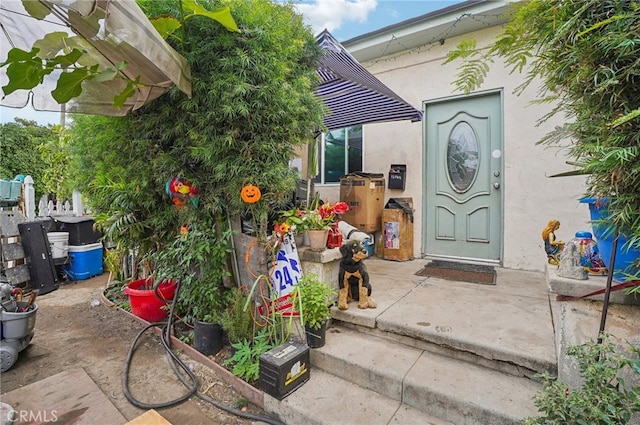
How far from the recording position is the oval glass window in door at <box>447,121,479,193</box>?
3.87 meters

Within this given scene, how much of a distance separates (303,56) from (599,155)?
6.99ft

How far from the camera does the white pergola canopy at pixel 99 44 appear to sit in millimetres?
1482

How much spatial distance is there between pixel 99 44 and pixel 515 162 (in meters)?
4.04

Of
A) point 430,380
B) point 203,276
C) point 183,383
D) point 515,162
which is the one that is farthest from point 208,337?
point 515,162

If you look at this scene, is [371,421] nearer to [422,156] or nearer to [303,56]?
[303,56]

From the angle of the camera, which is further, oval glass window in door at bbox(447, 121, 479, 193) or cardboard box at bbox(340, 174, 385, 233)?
cardboard box at bbox(340, 174, 385, 233)

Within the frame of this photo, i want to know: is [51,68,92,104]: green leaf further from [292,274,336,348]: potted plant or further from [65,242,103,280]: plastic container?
[65,242,103,280]: plastic container

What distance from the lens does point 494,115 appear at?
3707 mm

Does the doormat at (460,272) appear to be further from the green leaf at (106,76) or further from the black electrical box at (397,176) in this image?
the green leaf at (106,76)

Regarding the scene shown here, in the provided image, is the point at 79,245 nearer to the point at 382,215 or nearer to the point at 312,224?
the point at 312,224

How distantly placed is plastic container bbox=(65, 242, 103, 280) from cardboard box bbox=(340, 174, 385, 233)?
415cm

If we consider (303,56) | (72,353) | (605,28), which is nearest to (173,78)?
(303,56)

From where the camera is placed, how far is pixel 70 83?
1749mm

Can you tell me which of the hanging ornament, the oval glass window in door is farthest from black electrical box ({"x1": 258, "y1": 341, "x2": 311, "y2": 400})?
the oval glass window in door
